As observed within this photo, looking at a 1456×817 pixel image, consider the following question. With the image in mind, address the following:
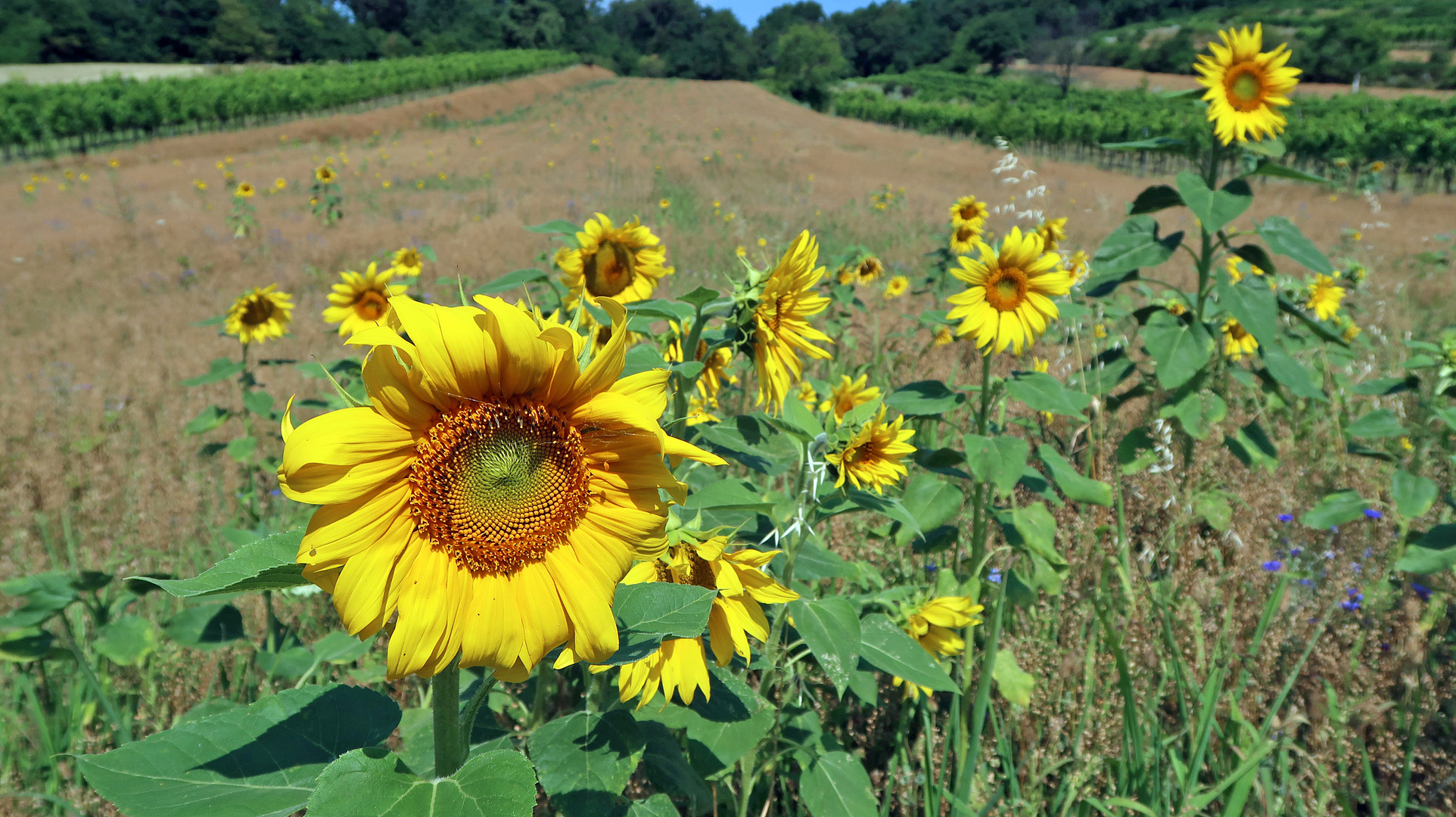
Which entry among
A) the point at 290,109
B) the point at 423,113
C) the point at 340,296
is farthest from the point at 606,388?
the point at 290,109

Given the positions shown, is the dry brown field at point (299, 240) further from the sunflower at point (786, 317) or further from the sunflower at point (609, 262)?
the sunflower at point (786, 317)

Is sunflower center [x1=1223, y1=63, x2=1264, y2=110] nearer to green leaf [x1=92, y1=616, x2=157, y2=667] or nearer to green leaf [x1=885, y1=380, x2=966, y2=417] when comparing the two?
green leaf [x1=885, y1=380, x2=966, y2=417]

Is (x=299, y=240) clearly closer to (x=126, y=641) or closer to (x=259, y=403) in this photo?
(x=259, y=403)

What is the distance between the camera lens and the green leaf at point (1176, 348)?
2631 millimetres

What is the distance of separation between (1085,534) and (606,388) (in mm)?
2329

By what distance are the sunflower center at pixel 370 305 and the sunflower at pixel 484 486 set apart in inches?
101

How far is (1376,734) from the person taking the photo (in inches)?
73.9

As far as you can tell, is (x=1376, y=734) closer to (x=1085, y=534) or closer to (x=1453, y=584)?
(x=1085, y=534)

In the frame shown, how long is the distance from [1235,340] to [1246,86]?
139cm

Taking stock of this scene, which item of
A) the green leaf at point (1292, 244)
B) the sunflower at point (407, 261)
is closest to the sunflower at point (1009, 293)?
the green leaf at point (1292, 244)

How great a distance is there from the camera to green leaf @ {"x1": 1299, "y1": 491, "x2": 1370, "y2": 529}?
8.31ft

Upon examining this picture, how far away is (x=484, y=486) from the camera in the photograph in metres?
0.79

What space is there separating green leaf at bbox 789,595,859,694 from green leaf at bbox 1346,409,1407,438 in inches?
97.1

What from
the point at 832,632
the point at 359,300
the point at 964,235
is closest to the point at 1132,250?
the point at 964,235
